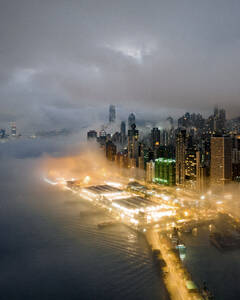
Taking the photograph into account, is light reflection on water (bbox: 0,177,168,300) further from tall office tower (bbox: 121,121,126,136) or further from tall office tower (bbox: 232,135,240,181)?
tall office tower (bbox: 121,121,126,136)

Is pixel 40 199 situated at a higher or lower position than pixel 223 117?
lower

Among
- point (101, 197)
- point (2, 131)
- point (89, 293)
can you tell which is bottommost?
point (89, 293)

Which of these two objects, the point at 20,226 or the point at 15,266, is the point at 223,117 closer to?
the point at 20,226

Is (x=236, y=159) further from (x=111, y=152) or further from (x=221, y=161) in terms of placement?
(x=111, y=152)

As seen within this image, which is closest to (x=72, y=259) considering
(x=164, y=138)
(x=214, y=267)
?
(x=214, y=267)

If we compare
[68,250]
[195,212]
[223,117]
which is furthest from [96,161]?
[68,250]

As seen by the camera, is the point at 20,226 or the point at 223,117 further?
the point at 223,117

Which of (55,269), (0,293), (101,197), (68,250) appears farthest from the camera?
(101,197)
